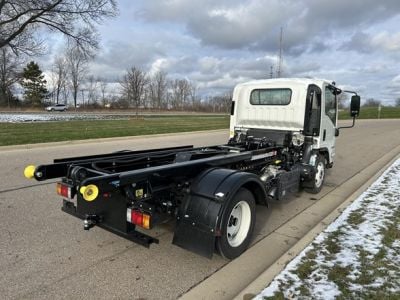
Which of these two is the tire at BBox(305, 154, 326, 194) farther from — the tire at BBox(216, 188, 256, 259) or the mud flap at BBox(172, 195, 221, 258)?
the mud flap at BBox(172, 195, 221, 258)

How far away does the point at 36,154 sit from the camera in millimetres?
11148

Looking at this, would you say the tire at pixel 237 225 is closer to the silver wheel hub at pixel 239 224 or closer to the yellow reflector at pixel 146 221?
the silver wheel hub at pixel 239 224

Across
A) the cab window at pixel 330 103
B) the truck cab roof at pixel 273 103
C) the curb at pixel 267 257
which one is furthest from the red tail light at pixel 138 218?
the cab window at pixel 330 103

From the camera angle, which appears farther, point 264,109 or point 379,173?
point 379,173

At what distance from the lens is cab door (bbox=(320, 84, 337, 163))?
7.25m

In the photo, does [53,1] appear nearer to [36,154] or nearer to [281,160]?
[36,154]

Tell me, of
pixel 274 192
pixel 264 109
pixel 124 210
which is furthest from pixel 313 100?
pixel 124 210

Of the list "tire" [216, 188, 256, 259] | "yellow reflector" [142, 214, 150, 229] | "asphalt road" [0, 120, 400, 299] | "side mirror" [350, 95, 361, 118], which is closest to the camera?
"asphalt road" [0, 120, 400, 299]

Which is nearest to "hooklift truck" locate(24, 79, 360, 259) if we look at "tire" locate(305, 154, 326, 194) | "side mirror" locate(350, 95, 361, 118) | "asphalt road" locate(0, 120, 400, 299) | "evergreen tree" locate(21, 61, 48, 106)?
"asphalt road" locate(0, 120, 400, 299)

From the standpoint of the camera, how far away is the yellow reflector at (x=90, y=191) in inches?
121

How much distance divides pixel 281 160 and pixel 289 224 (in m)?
1.54

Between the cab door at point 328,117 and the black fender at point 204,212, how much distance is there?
392 centimetres

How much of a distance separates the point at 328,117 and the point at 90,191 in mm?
5857

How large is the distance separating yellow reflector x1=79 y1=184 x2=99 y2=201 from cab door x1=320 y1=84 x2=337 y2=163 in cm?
531
